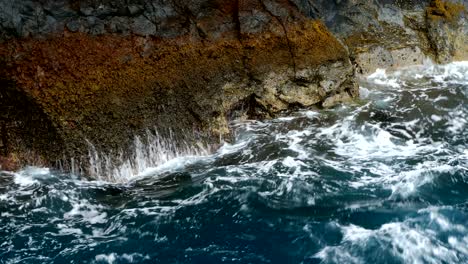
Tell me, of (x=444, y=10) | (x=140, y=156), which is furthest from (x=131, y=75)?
(x=444, y=10)

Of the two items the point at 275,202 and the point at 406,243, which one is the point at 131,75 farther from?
the point at 406,243

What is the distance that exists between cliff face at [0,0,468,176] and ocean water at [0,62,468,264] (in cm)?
67

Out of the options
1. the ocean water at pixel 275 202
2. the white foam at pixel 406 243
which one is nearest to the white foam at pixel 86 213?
the ocean water at pixel 275 202

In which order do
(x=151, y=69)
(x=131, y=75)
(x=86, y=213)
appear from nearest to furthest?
(x=86, y=213) < (x=131, y=75) < (x=151, y=69)

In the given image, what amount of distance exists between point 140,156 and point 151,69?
1.74 metres

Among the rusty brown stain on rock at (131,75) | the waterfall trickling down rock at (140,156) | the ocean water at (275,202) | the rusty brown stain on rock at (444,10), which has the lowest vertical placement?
the ocean water at (275,202)

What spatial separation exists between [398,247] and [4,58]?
6957mm

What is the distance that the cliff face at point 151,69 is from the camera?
28.5 feet

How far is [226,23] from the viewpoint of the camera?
1060 cm

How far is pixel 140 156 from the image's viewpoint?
→ 901 cm

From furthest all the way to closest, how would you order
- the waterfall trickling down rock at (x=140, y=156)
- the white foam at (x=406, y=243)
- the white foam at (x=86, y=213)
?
1. the waterfall trickling down rock at (x=140, y=156)
2. the white foam at (x=86, y=213)
3. the white foam at (x=406, y=243)

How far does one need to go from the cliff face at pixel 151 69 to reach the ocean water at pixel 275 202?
667 mm

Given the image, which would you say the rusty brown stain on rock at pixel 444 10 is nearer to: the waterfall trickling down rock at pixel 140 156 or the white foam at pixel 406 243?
the waterfall trickling down rock at pixel 140 156

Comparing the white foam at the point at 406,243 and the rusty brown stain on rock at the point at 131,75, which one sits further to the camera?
the rusty brown stain on rock at the point at 131,75
